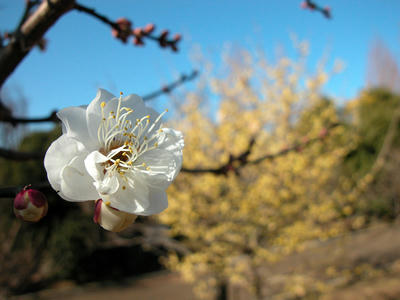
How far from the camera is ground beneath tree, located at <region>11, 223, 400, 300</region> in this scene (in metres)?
5.33

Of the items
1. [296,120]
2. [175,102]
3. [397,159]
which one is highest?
[175,102]

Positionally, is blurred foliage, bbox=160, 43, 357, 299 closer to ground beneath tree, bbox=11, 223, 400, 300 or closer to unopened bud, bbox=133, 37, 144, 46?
ground beneath tree, bbox=11, 223, 400, 300

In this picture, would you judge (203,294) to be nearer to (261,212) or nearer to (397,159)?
(261,212)

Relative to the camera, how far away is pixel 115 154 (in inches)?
27.9

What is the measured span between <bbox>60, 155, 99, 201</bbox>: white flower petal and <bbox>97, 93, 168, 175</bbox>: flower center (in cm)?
6

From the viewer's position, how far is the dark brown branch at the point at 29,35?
99cm

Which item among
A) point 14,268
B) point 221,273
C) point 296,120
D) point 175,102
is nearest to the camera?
point 221,273

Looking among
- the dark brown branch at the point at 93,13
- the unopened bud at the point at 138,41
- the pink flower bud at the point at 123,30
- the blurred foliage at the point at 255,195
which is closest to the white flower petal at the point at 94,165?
the dark brown branch at the point at 93,13

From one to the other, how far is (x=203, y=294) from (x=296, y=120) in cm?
390

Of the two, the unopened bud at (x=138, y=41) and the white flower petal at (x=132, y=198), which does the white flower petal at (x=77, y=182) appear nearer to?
the white flower petal at (x=132, y=198)

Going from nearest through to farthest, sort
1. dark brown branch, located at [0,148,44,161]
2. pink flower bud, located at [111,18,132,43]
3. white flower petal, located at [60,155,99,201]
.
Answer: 1. white flower petal, located at [60,155,99,201]
2. dark brown branch, located at [0,148,44,161]
3. pink flower bud, located at [111,18,132,43]

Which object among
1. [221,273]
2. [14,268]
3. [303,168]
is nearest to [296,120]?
[303,168]

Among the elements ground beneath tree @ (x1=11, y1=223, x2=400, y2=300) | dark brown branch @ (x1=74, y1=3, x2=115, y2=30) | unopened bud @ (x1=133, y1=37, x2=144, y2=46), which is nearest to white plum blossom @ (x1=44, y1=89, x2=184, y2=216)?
dark brown branch @ (x1=74, y1=3, x2=115, y2=30)

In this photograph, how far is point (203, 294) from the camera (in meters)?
5.42
